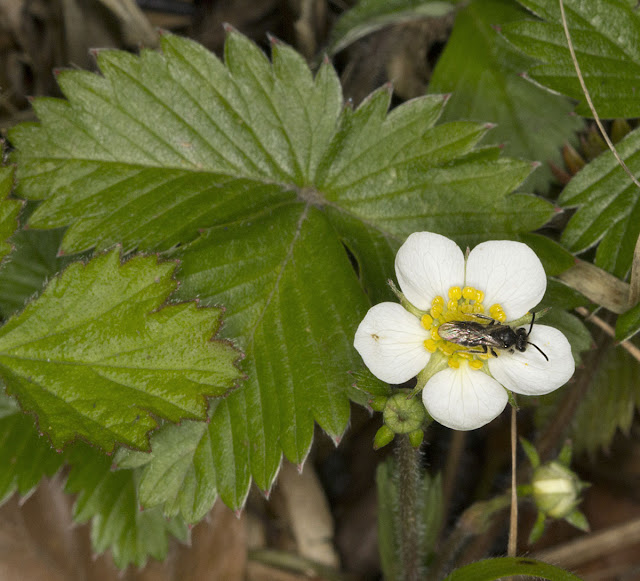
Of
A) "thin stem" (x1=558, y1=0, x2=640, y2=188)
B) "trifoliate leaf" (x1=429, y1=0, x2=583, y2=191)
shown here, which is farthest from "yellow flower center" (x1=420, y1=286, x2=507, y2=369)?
"trifoliate leaf" (x1=429, y1=0, x2=583, y2=191)

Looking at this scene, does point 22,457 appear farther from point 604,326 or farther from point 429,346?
point 604,326

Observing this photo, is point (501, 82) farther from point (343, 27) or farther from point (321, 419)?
point (321, 419)

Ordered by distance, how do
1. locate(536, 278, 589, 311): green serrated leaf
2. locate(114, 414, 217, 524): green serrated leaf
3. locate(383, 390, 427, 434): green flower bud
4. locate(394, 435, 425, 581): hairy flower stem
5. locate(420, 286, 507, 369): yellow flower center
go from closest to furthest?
locate(383, 390, 427, 434): green flower bud
locate(420, 286, 507, 369): yellow flower center
locate(394, 435, 425, 581): hairy flower stem
locate(114, 414, 217, 524): green serrated leaf
locate(536, 278, 589, 311): green serrated leaf

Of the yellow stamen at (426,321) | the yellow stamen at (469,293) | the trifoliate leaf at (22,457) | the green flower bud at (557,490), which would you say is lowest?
the green flower bud at (557,490)

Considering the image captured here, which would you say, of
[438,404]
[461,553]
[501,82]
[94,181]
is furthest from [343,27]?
[461,553]

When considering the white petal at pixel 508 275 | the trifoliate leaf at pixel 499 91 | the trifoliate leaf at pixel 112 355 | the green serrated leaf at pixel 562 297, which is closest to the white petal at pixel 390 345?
the white petal at pixel 508 275

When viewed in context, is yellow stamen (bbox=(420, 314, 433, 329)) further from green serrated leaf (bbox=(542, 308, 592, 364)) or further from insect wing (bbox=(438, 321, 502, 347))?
green serrated leaf (bbox=(542, 308, 592, 364))

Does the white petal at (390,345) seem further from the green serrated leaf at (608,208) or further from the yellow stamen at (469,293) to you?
the green serrated leaf at (608,208)
